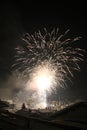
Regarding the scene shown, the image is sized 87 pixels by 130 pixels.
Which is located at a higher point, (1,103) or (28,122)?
(1,103)

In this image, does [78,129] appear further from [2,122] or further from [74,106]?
[74,106]

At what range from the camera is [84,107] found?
78.6ft

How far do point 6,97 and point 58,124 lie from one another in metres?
102

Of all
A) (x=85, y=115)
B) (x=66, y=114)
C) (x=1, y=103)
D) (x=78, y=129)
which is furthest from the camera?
(x=1, y=103)

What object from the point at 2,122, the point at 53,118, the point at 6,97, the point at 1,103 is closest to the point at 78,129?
the point at 2,122

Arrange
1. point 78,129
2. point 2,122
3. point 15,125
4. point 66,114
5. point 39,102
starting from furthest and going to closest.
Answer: point 39,102, point 66,114, point 2,122, point 15,125, point 78,129

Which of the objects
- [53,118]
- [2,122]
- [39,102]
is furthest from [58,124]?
[39,102]

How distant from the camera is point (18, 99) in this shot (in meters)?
110

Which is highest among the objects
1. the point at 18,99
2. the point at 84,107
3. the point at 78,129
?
the point at 18,99

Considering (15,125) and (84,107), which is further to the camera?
(84,107)

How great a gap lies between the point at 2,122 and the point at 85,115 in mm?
12008

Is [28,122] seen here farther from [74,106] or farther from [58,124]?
[74,106]

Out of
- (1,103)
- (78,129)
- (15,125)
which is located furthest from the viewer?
(1,103)

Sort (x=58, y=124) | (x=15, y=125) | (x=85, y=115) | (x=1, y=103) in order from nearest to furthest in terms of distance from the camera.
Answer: (x=58, y=124) < (x=15, y=125) < (x=85, y=115) < (x=1, y=103)
